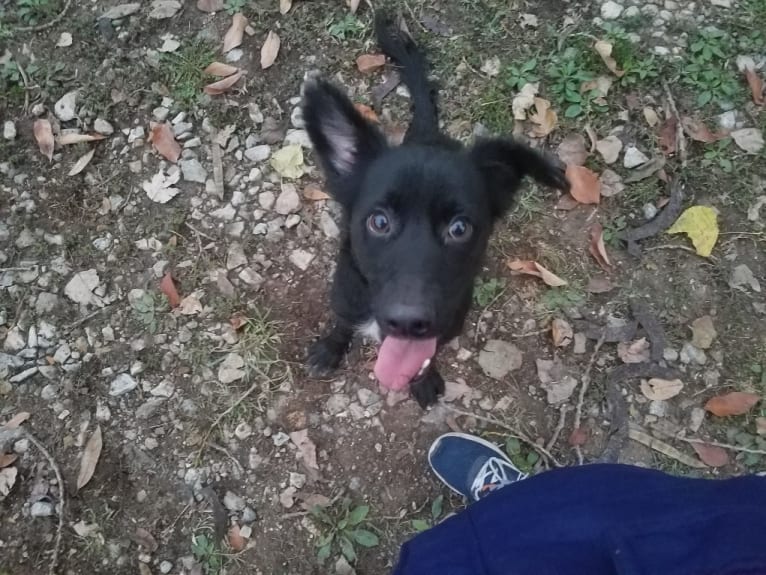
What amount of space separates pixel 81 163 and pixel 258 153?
90cm

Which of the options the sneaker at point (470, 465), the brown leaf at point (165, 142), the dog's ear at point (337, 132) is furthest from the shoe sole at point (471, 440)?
the brown leaf at point (165, 142)

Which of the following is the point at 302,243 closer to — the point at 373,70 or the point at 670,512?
the point at 373,70

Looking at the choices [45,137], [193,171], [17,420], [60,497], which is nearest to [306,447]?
[60,497]

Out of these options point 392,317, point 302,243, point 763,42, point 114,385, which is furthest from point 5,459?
point 763,42

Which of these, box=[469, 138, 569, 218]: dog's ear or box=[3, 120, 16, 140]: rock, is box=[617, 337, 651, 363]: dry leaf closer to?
box=[469, 138, 569, 218]: dog's ear

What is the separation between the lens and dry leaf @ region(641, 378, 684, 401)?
3186 mm

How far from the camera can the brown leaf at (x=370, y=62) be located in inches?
144

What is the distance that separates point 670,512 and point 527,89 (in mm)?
2469

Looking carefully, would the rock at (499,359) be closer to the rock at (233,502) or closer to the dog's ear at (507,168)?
the dog's ear at (507,168)

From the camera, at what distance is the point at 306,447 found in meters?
3.06

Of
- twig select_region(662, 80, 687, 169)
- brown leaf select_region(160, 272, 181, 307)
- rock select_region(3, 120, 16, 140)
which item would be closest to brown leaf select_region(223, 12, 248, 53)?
rock select_region(3, 120, 16, 140)

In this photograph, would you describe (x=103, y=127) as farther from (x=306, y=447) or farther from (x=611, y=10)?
(x=611, y=10)

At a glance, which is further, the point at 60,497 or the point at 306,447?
the point at 306,447

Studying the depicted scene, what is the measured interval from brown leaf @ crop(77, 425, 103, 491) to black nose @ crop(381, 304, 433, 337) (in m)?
1.63
